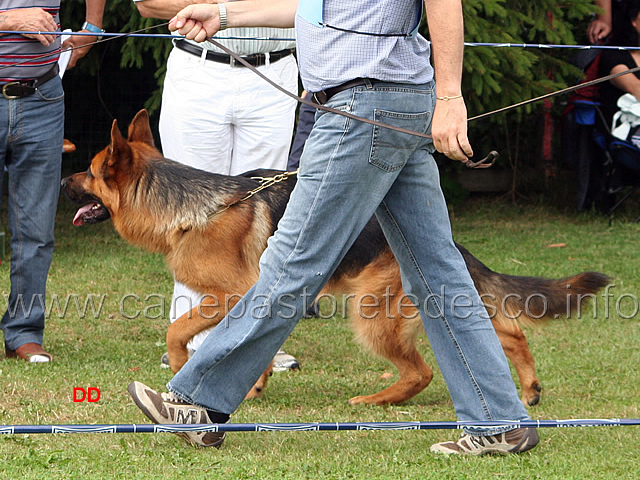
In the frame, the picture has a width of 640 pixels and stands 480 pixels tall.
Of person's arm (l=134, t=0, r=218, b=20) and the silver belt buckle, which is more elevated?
person's arm (l=134, t=0, r=218, b=20)

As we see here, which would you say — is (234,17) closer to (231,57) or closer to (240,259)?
(240,259)

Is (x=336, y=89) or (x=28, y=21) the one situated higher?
(x=336, y=89)

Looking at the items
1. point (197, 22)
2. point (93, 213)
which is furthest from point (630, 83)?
point (197, 22)

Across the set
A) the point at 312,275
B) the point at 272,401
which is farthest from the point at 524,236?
the point at 312,275

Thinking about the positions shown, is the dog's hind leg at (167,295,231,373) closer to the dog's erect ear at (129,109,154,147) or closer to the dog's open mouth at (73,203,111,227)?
the dog's open mouth at (73,203,111,227)

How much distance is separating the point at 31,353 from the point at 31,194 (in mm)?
791

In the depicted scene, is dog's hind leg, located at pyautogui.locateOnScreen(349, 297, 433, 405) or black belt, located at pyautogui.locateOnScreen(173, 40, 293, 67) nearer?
dog's hind leg, located at pyautogui.locateOnScreen(349, 297, 433, 405)

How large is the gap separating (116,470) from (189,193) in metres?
1.61

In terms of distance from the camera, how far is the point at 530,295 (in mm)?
3938

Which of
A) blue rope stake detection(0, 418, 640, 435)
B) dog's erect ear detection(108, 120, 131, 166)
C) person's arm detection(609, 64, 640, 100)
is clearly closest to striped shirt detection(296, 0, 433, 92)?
blue rope stake detection(0, 418, 640, 435)

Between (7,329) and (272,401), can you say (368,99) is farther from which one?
(7,329)

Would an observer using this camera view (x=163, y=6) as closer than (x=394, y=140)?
No

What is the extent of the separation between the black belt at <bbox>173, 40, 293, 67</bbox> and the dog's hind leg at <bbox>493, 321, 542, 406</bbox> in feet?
5.99

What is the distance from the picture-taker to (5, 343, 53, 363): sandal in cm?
440
